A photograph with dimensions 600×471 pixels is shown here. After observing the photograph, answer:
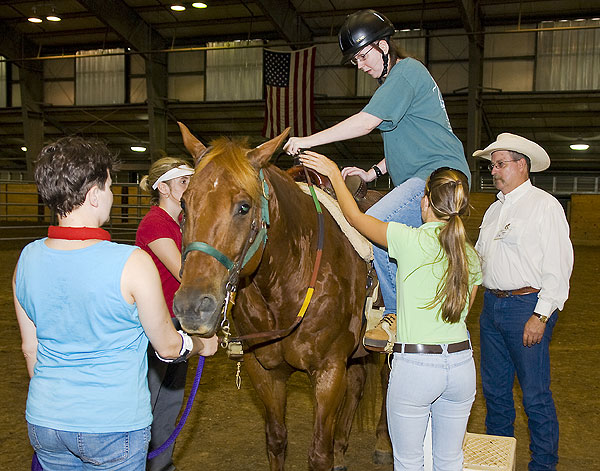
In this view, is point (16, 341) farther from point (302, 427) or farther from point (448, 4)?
point (448, 4)

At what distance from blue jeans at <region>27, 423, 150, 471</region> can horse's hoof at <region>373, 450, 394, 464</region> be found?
7.56ft

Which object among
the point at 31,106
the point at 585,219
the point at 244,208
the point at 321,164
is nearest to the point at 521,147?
the point at 321,164

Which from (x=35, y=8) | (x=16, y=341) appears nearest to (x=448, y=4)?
(x=35, y=8)

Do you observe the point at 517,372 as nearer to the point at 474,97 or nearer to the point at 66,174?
the point at 66,174

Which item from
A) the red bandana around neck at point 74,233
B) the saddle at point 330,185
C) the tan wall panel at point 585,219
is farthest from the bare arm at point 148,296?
the tan wall panel at point 585,219

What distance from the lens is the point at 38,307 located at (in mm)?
1728

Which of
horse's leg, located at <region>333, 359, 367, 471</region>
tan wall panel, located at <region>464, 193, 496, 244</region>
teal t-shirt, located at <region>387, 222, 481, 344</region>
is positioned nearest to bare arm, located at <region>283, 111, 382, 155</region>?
teal t-shirt, located at <region>387, 222, 481, 344</region>

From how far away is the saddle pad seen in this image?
3045 millimetres

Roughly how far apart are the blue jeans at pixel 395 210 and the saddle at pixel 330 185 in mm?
416

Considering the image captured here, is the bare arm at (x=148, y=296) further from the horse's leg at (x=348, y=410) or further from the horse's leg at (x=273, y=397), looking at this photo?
the horse's leg at (x=348, y=410)

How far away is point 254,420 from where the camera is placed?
429 cm

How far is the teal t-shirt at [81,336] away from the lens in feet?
5.49

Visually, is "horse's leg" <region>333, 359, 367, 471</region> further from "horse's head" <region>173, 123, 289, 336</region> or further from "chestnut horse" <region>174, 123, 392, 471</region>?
"horse's head" <region>173, 123, 289, 336</region>

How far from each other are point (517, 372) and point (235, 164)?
2.11m
